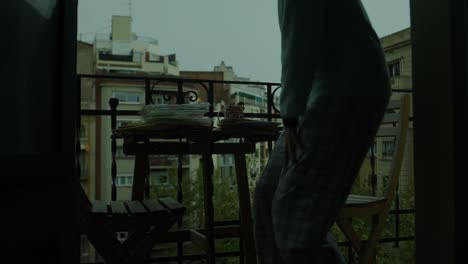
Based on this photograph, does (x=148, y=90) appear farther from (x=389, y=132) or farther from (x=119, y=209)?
(x=389, y=132)

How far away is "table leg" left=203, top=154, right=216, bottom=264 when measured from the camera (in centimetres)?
183

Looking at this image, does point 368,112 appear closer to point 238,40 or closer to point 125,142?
point 125,142

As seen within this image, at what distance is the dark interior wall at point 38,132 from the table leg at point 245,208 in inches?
46.9

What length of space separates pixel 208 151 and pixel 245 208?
339 mm

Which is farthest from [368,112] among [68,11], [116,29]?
[116,29]

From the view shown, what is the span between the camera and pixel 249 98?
16.8 ft

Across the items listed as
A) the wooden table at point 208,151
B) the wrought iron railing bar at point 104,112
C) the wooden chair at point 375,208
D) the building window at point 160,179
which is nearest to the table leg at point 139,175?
the wooden table at point 208,151

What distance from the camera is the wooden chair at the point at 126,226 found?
5.15ft

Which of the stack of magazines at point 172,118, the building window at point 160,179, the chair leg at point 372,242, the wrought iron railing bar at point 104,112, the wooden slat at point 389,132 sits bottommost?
the building window at point 160,179

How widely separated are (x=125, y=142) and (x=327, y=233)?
42.6 inches

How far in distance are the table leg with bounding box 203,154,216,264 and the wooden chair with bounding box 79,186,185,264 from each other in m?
0.21

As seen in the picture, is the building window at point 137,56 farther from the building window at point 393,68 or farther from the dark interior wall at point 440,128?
the dark interior wall at point 440,128

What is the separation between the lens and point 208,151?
178cm

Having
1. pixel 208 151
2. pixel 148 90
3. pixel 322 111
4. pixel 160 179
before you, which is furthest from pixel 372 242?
pixel 160 179
